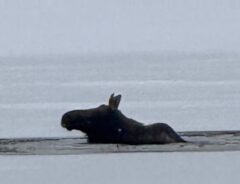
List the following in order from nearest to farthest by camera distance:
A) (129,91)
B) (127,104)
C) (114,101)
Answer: (114,101) → (127,104) → (129,91)

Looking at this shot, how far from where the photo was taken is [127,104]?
1131 cm

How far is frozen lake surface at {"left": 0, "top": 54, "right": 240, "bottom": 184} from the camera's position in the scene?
268 inches

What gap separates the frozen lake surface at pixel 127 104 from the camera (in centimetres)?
682

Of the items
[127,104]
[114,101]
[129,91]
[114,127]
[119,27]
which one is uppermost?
[119,27]

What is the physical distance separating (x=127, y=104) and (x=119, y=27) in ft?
64.5

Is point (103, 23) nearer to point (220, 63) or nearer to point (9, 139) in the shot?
point (220, 63)

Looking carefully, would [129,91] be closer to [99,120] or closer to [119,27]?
[99,120]

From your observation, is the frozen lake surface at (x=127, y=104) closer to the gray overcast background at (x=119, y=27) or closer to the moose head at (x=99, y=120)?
the moose head at (x=99, y=120)

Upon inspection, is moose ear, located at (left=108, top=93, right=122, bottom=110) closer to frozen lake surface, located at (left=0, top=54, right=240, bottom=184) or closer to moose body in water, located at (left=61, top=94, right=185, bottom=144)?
moose body in water, located at (left=61, top=94, right=185, bottom=144)

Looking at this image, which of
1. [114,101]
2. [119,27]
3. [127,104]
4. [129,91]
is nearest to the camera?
[114,101]

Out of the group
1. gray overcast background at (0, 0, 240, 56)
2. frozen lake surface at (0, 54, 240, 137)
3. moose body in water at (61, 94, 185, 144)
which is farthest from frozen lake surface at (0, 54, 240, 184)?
gray overcast background at (0, 0, 240, 56)

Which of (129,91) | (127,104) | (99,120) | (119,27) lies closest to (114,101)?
(99,120)

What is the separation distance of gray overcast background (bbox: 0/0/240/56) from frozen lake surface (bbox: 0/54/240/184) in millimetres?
5164

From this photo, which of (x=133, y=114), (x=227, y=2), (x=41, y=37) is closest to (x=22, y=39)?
(x=41, y=37)
